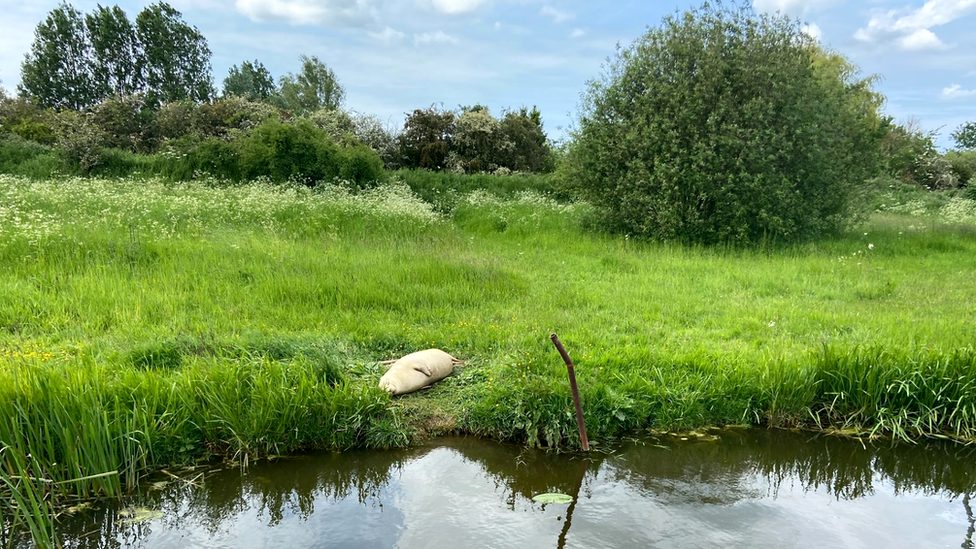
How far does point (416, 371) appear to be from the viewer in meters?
5.48

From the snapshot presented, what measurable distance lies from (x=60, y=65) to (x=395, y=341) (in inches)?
2347

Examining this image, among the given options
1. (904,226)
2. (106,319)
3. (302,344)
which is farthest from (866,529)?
(904,226)

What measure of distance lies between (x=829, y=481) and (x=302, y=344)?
4852 millimetres

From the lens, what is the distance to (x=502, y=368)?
18.1 ft

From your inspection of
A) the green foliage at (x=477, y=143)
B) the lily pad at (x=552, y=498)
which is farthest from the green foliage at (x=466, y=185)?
the lily pad at (x=552, y=498)

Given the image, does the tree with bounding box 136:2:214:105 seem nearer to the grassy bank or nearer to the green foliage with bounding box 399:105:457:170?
the green foliage with bounding box 399:105:457:170

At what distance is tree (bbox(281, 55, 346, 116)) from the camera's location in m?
43.7

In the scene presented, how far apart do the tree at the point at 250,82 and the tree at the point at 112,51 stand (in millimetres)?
8042

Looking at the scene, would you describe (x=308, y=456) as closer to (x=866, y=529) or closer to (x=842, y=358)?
(x=866, y=529)

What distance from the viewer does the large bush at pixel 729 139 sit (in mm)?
12758

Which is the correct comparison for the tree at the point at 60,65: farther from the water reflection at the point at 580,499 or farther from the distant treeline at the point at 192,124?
the water reflection at the point at 580,499

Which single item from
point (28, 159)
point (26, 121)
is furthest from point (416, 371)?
point (26, 121)

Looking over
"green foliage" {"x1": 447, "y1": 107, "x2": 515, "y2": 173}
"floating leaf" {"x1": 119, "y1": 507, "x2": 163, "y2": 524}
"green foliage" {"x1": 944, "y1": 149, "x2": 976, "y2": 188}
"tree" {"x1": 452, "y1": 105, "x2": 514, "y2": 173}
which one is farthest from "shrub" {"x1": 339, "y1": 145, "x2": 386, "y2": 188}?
"green foliage" {"x1": 944, "y1": 149, "x2": 976, "y2": 188}

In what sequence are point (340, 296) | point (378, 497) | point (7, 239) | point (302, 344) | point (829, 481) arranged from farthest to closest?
point (7, 239) < point (340, 296) < point (302, 344) < point (829, 481) < point (378, 497)
